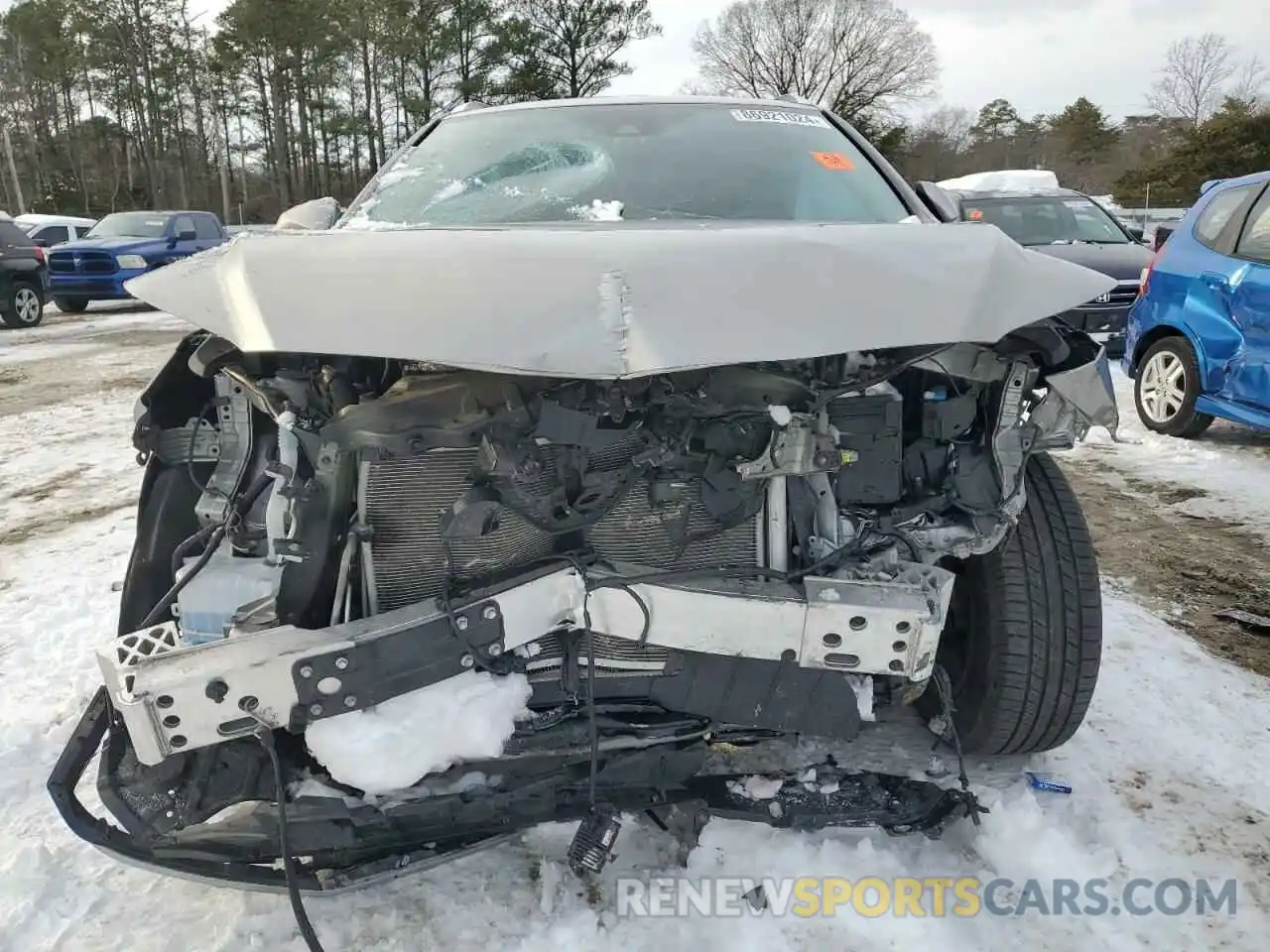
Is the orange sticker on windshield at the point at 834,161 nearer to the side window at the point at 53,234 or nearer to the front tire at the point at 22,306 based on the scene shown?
the front tire at the point at 22,306

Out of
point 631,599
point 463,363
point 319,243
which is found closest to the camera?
point 463,363

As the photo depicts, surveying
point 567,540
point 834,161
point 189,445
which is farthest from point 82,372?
point 567,540

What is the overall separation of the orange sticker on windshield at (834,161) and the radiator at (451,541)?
1455 millimetres

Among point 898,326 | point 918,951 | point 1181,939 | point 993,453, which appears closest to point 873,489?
point 993,453

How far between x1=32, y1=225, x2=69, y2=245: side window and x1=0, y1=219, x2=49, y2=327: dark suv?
560 centimetres

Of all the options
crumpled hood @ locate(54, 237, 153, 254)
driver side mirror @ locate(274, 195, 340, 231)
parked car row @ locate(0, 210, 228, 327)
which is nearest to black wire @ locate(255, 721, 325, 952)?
driver side mirror @ locate(274, 195, 340, 231)

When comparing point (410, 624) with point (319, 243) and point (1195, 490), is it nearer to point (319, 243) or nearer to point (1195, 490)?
point (319, 243)

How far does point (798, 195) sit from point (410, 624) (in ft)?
5.72

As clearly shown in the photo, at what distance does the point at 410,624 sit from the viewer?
1812 millimetres

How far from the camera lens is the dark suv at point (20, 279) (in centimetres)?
1271

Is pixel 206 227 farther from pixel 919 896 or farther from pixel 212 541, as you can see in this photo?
pixel 919 896

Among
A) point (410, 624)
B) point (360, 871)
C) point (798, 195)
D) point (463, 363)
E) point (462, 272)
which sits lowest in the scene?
point (360, 871)

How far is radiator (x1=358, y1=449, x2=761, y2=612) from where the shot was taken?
1.96 metres

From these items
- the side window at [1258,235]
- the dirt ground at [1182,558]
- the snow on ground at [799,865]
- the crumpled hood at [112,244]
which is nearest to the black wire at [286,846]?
the snow on ground at [799,865]
